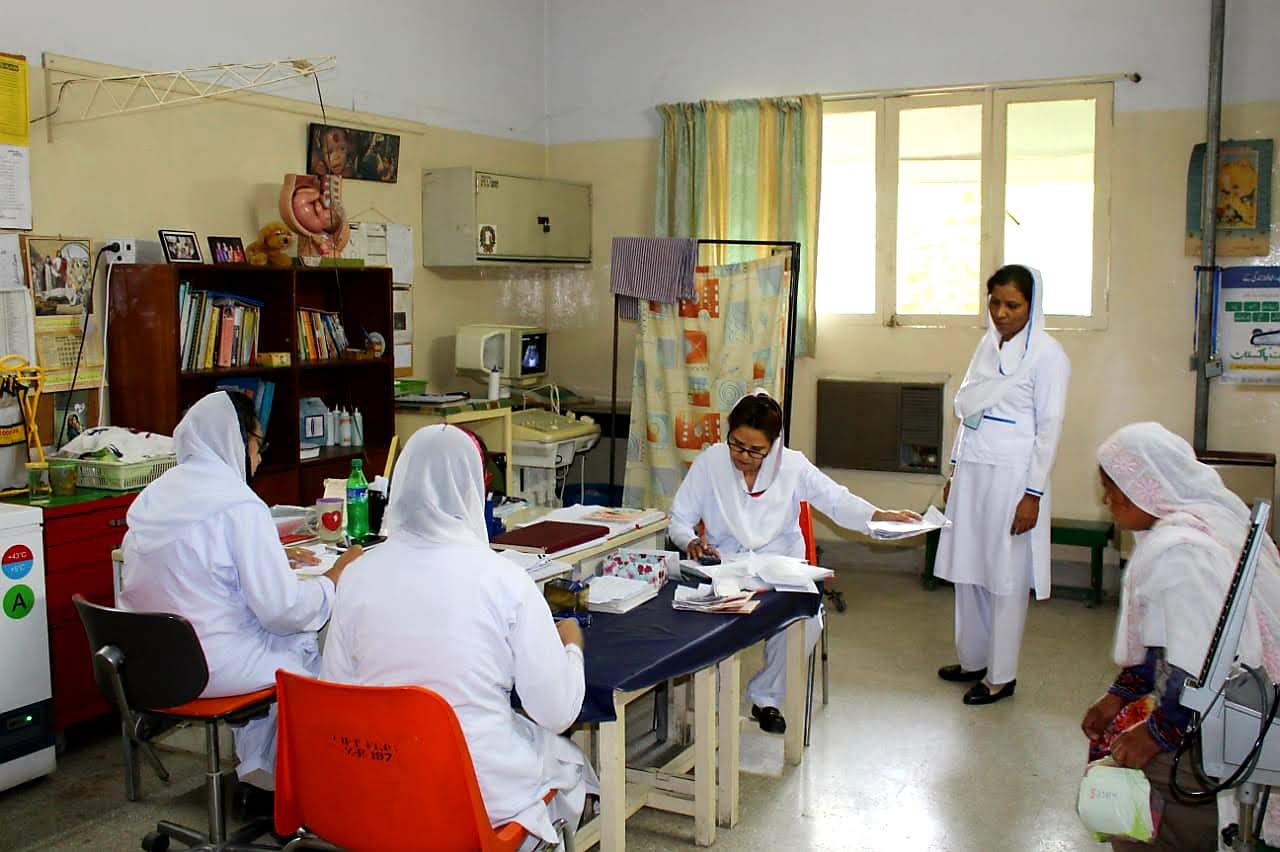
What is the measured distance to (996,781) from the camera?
3865 mm

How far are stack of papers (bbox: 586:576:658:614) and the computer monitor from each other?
118 inches

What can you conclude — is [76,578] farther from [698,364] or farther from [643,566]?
[698,364]

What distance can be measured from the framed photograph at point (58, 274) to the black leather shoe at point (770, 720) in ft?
9.71

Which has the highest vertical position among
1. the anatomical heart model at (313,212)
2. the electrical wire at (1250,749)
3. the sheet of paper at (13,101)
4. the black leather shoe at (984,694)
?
the sheet of paper at (13,101)

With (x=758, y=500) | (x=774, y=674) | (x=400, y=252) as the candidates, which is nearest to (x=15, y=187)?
(x=400, y=252)

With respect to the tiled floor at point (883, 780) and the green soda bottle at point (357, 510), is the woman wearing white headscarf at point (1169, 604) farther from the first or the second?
the green soda bottle at point (357, 510)

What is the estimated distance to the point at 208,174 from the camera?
511 centimetres

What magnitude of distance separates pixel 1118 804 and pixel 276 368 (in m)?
3.71

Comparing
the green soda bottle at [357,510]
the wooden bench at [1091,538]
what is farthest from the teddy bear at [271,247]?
the wooden bench at [1091,538]

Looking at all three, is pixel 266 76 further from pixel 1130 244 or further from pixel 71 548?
pixel 1130 244

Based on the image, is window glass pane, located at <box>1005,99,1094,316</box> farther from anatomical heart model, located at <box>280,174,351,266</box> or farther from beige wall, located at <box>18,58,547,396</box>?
anatomical heart model, located at <box>280,174,351,266</box>

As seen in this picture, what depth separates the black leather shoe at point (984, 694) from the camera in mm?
4562

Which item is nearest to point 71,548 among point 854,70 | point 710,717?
point 710,717

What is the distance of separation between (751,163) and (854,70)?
74cm
